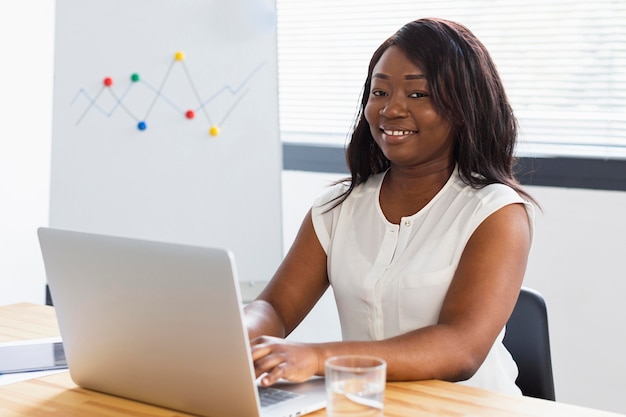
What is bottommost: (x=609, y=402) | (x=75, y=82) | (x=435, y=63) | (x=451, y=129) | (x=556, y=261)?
(x=609, y=402)

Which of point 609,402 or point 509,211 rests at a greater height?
point 509,211

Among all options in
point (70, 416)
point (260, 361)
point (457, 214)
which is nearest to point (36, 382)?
point (70, 416)

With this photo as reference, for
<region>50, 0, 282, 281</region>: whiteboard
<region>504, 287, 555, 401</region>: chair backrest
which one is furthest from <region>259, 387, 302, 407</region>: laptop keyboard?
<region>50, 0, 282, 281</region>: whiteboard

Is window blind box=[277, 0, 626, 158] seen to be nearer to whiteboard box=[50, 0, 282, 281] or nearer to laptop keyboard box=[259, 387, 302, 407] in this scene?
whiteboard box=[50, 0, 282, 281]

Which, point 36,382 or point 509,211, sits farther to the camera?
point 509,211

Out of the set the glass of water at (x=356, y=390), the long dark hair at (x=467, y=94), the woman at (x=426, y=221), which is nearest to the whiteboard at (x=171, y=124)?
the woman at (x=426, y=221)

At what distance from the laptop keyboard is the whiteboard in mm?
1841

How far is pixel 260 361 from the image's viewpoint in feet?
4.58

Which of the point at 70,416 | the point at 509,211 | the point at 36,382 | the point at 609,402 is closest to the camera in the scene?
the point at 70,416

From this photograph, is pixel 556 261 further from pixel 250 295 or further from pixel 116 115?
pixel 116 115

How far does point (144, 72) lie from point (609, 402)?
189 cm

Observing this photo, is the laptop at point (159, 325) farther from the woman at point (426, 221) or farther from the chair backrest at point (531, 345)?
the chair backrest at point (531, 345)

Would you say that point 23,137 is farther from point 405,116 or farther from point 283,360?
point 283,360

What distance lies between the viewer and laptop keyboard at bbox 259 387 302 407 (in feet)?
4.51
